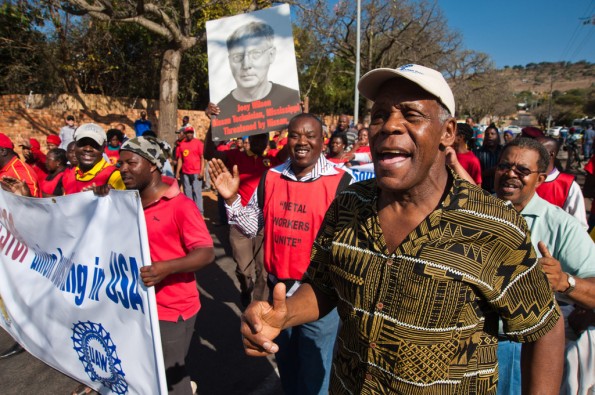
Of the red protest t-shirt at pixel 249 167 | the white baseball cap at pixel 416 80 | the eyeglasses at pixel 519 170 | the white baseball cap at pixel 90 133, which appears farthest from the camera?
the red protest t-shirt at pixel 249 167

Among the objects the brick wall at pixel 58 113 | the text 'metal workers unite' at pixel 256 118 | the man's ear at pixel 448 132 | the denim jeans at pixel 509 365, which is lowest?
the denim jeans at pixel 509 365

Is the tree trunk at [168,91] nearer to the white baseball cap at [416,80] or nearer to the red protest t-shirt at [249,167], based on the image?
the red protest t-shirt at [249,167]

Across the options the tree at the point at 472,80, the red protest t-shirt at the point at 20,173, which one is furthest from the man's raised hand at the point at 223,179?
the tree at the point at 472,80

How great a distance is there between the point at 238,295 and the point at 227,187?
2.69 metres

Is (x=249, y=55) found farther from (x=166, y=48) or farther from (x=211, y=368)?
(x=166, y=48)

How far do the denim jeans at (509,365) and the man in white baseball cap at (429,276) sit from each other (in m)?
0.66

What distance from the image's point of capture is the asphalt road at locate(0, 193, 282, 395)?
317 centimetres

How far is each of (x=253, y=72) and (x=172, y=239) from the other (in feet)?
5.71

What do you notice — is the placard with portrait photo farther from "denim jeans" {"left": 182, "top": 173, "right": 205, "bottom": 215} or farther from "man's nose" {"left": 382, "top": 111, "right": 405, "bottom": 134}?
"denim jeans" {"left": 182, "top": 173, "right": 205, "bottom": 215}

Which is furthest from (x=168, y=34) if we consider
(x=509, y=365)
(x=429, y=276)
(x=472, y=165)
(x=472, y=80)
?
(x=472, y=80)

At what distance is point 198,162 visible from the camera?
8.34 m

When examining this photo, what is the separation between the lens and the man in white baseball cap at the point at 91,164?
12.1 ft

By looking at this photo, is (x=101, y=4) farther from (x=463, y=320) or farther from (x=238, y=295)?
(x=463, y=320)

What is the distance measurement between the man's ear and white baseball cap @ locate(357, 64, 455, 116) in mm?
31
